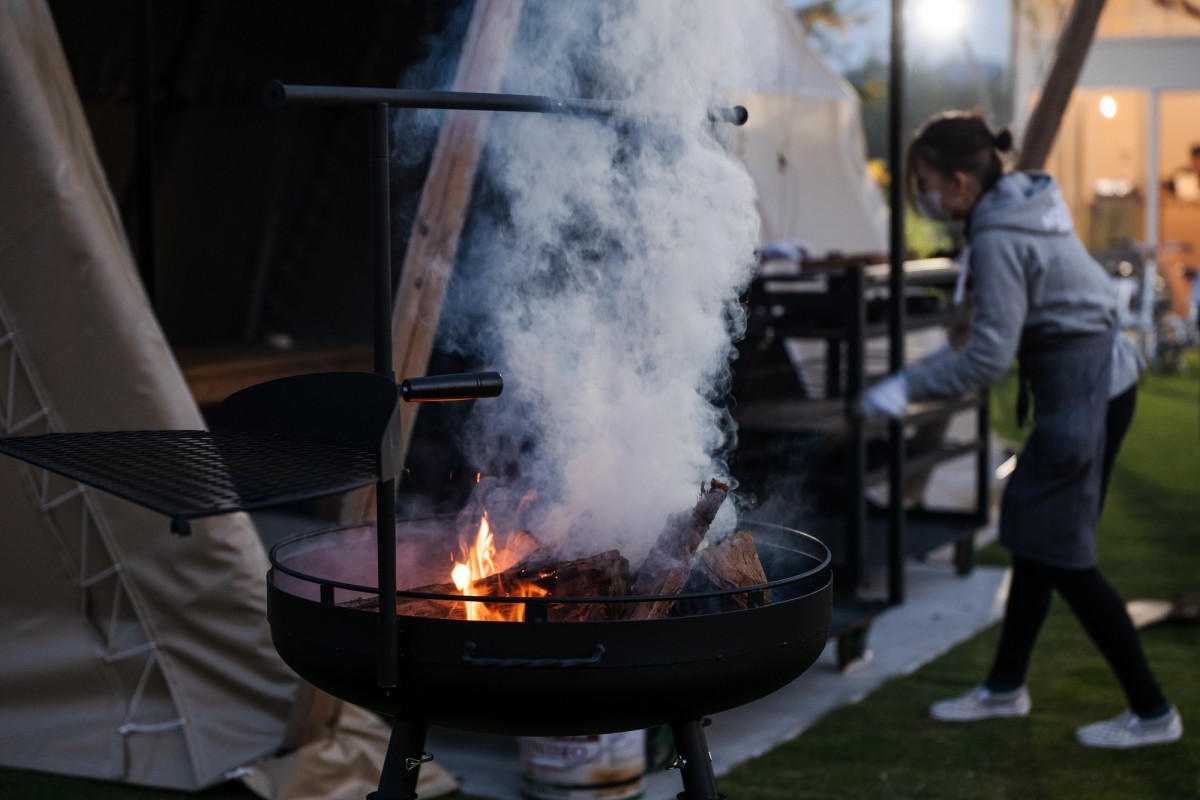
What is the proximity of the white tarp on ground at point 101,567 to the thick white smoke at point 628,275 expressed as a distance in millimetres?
807

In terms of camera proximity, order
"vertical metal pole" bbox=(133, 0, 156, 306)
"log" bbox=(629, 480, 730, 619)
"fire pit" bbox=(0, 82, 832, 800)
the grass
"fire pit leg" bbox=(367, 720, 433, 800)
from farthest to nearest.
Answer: "vertical metal pole" bbox=(133, 0, 156, 306) → the grass → "log" bbox=(629, 480, 730, 619) → "fire pit leg" bbox=(367, 720, 433, 800) → "fire pit" bbox=(0, 82, 832, 800)

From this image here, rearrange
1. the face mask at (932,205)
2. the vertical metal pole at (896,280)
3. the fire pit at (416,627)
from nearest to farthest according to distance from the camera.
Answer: the fire pit at (416,627)
the face mask at (932,205)
the vertical metal pole at (896,280)

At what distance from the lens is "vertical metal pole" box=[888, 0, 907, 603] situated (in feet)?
13.0

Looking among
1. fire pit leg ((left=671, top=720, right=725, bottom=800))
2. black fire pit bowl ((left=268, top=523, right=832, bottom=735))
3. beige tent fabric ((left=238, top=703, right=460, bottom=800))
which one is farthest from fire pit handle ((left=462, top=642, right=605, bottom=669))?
beige tent fabric ((left=238, top=703, right=460, bottom=800))

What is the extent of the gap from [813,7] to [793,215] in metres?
A: 1.72

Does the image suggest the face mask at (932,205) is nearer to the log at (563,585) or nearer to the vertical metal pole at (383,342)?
the log at (563,585)

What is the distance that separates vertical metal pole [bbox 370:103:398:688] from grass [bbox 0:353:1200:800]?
1469mm

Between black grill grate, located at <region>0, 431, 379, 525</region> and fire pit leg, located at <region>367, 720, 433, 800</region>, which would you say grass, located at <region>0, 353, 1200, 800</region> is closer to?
fire pit leg, located at <region>367, 720, 433, 800</region>

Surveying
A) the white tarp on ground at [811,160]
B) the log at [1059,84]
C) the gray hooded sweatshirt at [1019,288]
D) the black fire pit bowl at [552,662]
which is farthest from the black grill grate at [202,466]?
the white tarp on ground at [811,160]

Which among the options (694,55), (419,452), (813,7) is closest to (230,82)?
(419,452)

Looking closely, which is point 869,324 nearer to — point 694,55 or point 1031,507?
point 1031,507

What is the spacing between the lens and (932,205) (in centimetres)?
338

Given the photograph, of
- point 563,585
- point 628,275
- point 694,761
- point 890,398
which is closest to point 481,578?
point 563,585

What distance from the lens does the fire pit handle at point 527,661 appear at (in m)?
1.60
